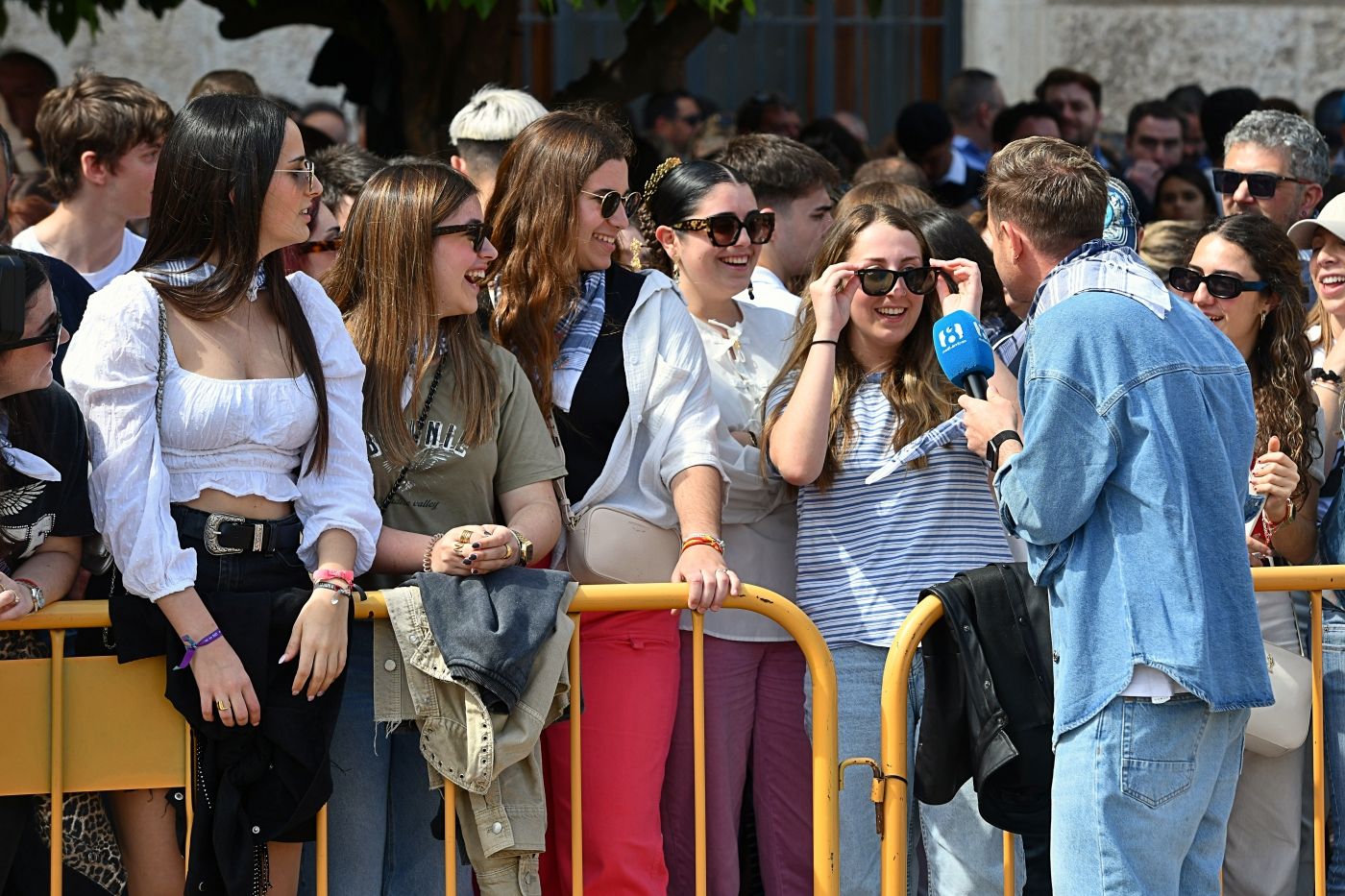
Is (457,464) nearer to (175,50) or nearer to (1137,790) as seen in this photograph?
(1137,790)

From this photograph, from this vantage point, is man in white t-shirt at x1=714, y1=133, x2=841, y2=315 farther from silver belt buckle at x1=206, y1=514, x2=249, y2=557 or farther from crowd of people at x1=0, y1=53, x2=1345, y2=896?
Answer: silver belt buckle at x1=206, y1=514, x2=249, y2=557

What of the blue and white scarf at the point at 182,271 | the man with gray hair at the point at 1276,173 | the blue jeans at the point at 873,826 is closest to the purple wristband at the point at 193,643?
the blue and white scarf at the point at 182,271

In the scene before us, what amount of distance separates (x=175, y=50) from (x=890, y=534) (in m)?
7.41

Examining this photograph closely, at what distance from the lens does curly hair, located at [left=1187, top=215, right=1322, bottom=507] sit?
14.1 ft

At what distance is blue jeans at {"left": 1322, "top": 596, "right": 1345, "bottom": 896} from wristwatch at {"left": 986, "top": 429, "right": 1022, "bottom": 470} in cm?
121

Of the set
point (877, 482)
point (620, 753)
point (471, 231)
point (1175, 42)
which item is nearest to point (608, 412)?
point (471, 231)

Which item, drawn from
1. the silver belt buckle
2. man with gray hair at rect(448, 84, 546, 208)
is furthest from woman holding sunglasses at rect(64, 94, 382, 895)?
man with gray hair at rect(448, 84, 546, 208)

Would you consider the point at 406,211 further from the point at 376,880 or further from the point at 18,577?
the point at 376,880

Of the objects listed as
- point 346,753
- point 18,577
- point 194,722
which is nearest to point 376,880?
point 346,753

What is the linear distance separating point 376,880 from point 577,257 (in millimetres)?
1526

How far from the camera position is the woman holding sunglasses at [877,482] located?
4.06 m

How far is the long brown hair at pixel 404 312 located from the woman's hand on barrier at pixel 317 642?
453 mm

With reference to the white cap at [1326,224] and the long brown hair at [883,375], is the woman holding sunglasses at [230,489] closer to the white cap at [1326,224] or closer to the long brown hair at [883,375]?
the long brown hair at [883,375]

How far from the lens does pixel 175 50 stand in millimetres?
10219
